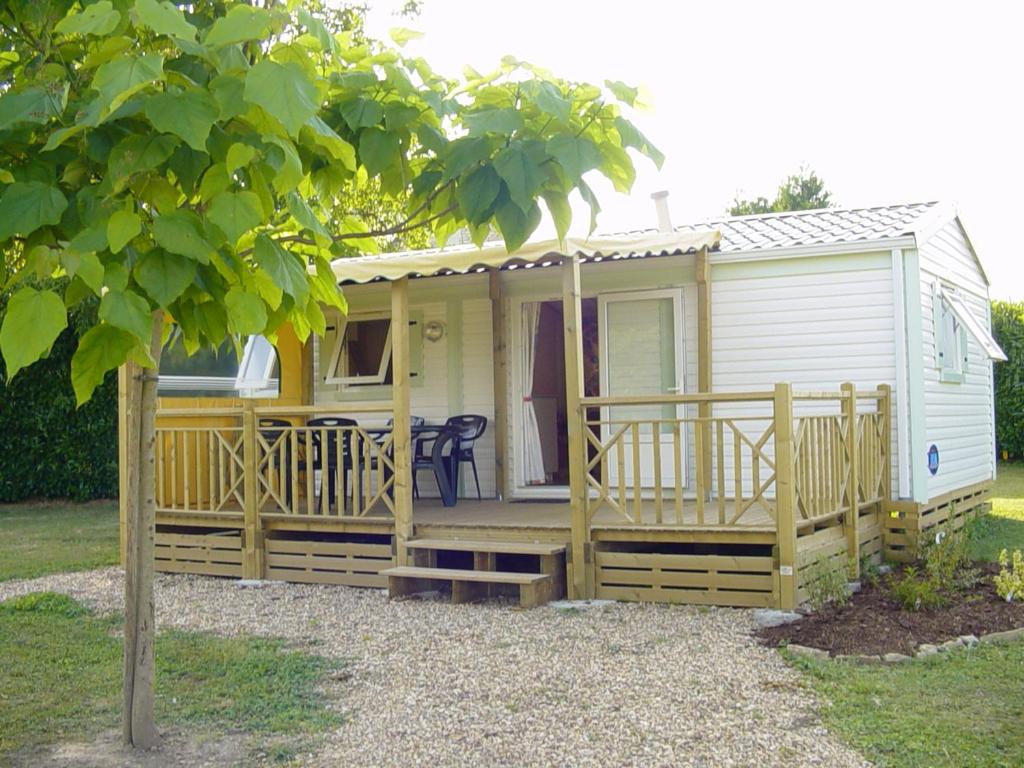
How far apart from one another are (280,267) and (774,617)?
456cm

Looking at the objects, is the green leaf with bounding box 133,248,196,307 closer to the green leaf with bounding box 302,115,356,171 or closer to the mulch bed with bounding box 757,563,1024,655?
the green leaf with bounding box 302,115,356,171

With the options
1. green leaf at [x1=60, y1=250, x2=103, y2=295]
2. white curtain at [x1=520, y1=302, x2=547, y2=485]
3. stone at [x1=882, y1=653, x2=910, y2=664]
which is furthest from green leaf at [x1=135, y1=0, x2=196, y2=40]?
white curtain at [x1=520, y1=302, x2=547, y2=485]

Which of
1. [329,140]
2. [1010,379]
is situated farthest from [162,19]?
[1010,379]

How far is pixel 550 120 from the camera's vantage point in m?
3.39

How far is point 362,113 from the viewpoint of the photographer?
3.51 meters

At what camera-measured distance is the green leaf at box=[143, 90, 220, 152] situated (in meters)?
2.75

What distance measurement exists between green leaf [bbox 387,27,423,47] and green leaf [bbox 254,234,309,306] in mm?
821

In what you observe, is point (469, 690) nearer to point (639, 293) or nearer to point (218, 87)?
point (218, 87)

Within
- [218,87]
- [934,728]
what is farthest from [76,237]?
[934,728]

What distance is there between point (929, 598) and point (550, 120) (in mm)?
4562

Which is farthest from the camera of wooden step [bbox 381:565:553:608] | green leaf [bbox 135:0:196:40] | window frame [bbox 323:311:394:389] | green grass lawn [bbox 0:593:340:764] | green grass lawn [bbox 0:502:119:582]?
window frame [bbox 323:311:394:389]

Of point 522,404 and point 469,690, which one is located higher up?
point 522,404

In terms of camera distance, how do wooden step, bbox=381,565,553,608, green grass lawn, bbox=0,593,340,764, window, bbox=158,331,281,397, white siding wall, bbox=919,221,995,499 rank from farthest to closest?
window, bbox=158,331,281,397, white siding wall, bbox=919,221,995,499, wooden step, bbox=381,565,553,608, green grass lawn, bbox=0,593,340,764

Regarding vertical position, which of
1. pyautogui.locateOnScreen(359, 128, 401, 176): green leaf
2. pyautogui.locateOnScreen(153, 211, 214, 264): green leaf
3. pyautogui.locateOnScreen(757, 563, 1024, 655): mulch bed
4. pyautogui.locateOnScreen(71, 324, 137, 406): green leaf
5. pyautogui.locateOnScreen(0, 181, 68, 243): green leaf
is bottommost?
pyautogui.locateOnScreen(757, 563, 1024, 655): mulch bed
